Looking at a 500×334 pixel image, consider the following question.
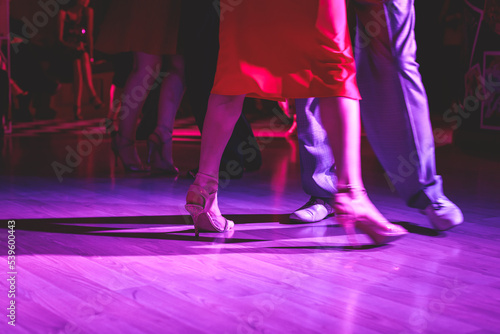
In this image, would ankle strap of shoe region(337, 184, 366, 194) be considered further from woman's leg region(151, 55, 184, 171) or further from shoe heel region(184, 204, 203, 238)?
woman's leg region(151, 55, 184, 171)

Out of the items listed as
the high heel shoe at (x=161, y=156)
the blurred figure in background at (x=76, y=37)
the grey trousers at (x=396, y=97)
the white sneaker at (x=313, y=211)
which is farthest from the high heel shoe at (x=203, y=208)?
the blurred figure in background at (x=76, y=37)

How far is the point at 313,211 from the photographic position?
1979 mm

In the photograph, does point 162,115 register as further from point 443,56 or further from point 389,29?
point 443,56

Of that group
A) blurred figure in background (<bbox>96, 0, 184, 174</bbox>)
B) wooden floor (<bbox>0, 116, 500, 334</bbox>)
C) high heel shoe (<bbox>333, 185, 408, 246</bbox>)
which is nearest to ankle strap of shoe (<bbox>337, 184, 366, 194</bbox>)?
high heel shoe (<bbox>333, 185, 408, 246</bbox>)

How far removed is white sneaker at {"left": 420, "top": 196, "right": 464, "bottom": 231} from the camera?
Result: 181cm

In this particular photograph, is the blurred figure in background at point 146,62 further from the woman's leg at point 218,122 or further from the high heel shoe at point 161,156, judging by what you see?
the woman's leg at point 218,122

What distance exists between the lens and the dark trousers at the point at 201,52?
9.07 ft

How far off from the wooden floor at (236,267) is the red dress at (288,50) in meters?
0.39

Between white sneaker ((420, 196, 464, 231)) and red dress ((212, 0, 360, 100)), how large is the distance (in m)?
0.43

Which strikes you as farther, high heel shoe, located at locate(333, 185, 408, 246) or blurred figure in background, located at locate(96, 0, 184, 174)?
blurred figure in background, located at locate(96, 0, 184, 174)

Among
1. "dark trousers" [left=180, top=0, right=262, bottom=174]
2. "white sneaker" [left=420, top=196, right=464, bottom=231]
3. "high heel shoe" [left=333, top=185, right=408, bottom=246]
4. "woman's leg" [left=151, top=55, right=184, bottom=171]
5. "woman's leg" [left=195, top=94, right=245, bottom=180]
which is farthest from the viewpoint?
"woman's leg" [left=151, top=55, right=184, bottom=171]

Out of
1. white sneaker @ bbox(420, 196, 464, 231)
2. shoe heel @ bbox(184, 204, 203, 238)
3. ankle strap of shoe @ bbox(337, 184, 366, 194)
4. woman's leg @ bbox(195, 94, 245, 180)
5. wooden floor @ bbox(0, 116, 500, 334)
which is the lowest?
wooden floor @ bbox(0, 116, 500, 334)

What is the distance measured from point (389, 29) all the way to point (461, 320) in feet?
2.82

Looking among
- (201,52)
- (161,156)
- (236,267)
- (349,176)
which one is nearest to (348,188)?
(349,176)
